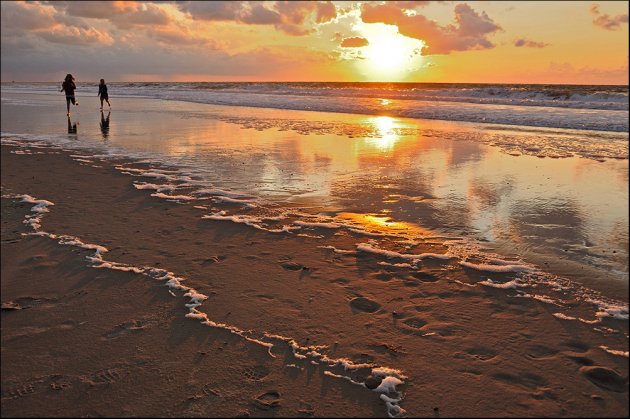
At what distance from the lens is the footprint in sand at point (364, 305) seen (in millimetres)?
3931

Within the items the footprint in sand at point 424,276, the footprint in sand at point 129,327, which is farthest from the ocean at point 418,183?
the footprint in sand at point 129,327

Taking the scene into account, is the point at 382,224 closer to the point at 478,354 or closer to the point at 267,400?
the point at 478,354

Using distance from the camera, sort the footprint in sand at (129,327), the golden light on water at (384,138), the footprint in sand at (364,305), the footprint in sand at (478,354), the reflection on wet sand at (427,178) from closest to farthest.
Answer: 1. the footprint in sand at (478,354)
2. the footprint in sand at (129,327)
3. the footprint in sand at (364,305)
4. the reflection on wet sand at (427,178)
5. the golden light on water at (384,138)

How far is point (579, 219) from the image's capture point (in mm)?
6539

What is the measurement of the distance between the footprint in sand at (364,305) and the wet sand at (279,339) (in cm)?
2

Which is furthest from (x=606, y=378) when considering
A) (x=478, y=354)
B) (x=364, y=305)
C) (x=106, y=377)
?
(x=106, y=377)

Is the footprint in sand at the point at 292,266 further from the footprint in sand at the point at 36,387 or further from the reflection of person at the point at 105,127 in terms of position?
the reflection of person at the point at 105,127

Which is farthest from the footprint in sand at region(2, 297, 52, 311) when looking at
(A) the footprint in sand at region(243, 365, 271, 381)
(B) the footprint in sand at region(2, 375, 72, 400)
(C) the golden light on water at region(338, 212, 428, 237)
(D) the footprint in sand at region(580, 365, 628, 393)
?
(D) the footprint in sand at region(580, 365, 628, 393)

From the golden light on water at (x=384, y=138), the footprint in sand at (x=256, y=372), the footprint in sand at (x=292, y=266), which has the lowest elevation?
the footprint in sand at (x=256, y=372)

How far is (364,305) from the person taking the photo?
157 inches

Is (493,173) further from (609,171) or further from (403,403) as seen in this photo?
(403,403)

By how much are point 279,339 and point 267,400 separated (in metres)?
0.69

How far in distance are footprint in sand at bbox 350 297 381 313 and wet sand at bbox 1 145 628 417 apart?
2cm

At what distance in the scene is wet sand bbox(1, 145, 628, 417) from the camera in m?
2.78
